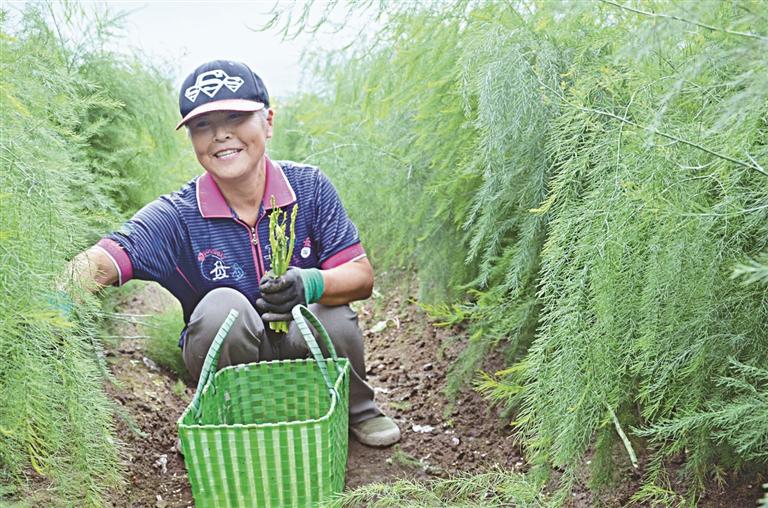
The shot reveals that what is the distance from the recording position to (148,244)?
2.14m

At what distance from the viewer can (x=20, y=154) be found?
4.98 ft

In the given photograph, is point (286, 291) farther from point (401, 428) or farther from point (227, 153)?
point (401, 428)

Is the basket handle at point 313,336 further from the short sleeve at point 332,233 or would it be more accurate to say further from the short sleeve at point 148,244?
the short sleeve at point 148,244

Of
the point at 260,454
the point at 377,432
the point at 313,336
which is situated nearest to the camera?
the point at 260,454

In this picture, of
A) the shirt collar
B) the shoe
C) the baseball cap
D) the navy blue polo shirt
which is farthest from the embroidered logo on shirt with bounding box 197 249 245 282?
the shoe

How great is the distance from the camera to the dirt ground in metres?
2.04

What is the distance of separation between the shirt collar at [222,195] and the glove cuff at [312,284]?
258mm

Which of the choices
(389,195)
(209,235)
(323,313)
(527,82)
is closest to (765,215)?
(527,82)

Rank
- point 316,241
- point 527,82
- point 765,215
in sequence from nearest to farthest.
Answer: point 765,215, point 527,82, point 316,241

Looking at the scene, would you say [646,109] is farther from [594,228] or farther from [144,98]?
[144,98]

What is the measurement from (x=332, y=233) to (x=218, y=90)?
0.50 m

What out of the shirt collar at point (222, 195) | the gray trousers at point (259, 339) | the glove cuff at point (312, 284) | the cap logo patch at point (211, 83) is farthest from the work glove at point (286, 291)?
the cap logo patch at point (211, 83)

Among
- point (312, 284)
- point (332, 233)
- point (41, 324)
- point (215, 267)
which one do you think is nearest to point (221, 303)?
point (215, 267)

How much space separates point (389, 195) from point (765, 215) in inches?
68.3
